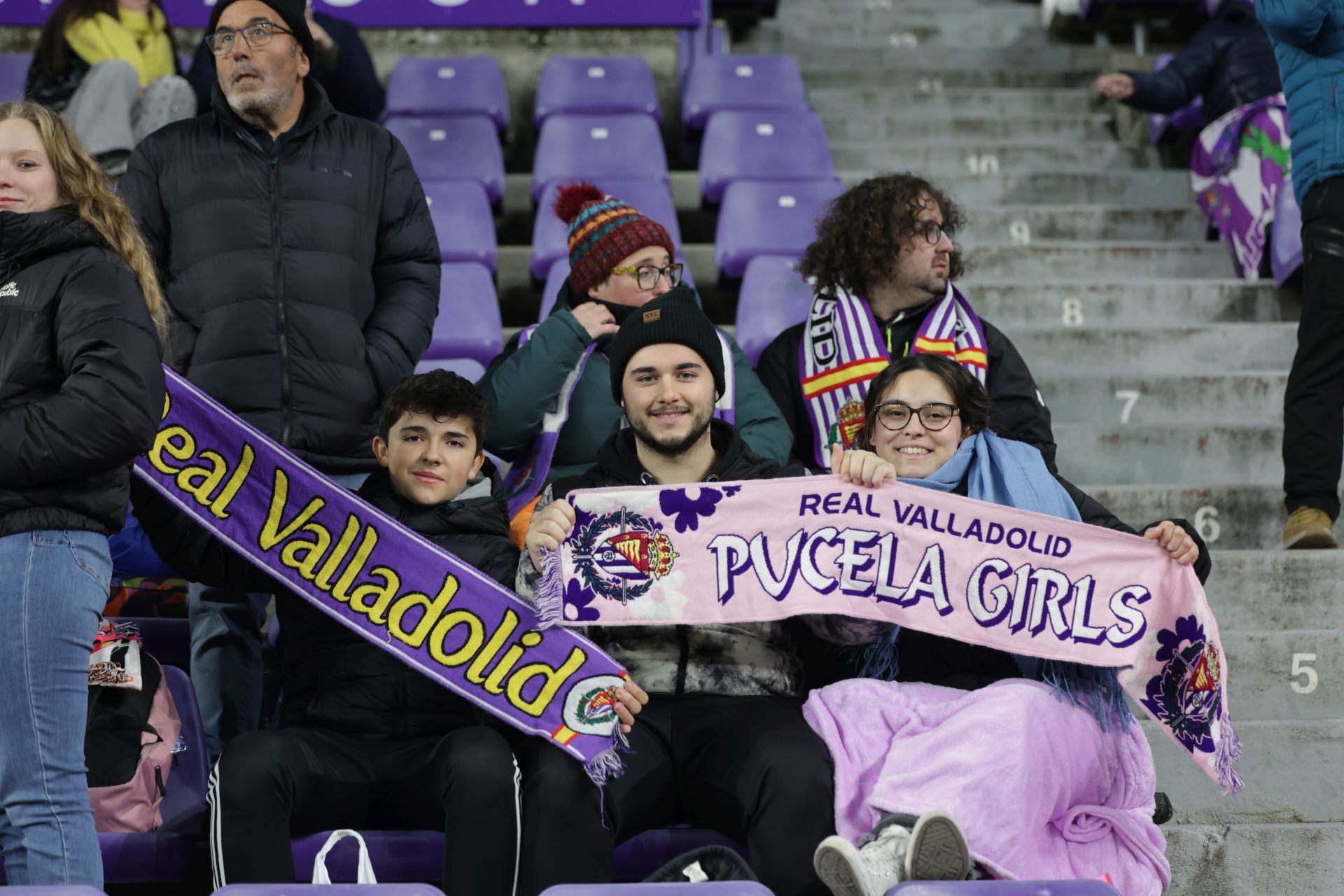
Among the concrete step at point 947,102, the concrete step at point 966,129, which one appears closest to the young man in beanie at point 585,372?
the concrete step at point 966,129

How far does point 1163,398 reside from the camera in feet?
15.3

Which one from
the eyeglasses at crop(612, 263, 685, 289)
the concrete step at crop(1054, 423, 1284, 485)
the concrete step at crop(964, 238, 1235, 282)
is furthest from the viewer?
the concrete step at crop(964, 238, 1235, 282)

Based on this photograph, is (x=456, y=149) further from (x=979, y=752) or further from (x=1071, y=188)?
(x=979, y=752)

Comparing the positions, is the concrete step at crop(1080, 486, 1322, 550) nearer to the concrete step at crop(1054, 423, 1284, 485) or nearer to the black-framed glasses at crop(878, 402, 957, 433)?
the concrete step at crop(1054, 423, 1284, 485)

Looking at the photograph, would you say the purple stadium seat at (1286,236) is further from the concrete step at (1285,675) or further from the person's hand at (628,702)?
the person's hand at (628,702)

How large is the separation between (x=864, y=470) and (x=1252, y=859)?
0.99m

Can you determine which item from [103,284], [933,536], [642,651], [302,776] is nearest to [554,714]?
[642,651]

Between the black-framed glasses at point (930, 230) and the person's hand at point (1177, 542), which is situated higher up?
the black-framed glasses at point (930, 230)

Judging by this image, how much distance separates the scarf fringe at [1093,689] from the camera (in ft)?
9.08

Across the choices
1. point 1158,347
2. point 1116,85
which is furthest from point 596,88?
point 1158,347

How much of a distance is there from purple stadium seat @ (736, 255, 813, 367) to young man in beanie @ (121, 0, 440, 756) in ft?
4.65

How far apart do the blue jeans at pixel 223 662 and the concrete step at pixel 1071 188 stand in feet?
11.2

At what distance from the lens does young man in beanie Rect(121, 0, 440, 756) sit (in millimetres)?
3139

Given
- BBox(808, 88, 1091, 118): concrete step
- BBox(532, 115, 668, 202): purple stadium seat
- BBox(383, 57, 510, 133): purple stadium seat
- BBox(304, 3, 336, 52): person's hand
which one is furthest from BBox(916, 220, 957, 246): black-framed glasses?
BBox(808, 88, 1091, 118): concrete step
